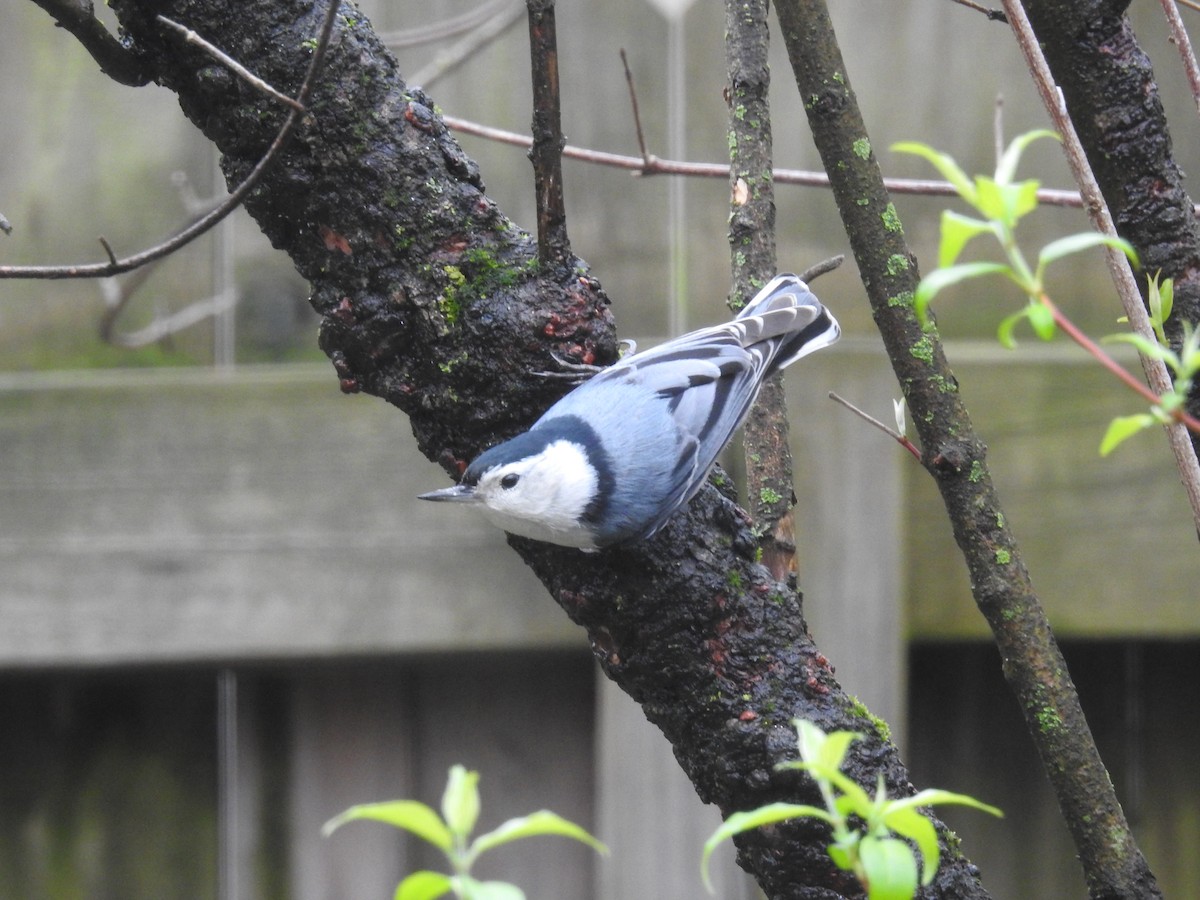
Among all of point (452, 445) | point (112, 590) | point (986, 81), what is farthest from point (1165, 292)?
point (112, 590)

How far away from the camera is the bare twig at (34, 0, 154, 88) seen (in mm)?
1080

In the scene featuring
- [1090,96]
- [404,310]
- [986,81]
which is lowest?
[404,310]

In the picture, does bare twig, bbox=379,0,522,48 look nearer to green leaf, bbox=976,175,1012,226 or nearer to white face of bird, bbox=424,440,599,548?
white face of bird, bbox=424,440,599,548

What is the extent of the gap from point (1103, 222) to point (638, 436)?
24.9 inches

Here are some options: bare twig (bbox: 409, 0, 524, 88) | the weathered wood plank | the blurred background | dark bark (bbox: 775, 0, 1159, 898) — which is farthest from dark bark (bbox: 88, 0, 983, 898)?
the weathered wood plank

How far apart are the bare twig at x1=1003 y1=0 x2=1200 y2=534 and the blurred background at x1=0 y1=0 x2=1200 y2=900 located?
1.04 meters

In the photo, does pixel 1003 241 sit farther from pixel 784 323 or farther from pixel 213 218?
pixel 784 323

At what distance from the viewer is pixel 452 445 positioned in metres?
1.19

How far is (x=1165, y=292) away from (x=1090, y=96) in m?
0.29

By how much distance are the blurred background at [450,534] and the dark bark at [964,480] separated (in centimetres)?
88

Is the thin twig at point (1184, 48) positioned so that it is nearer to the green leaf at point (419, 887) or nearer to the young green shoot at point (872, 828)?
the young green shoot at point (872, 828)

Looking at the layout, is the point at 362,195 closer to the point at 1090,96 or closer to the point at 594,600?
the point at 594,600

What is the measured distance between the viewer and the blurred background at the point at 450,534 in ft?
6.70

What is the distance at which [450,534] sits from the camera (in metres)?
2.11
